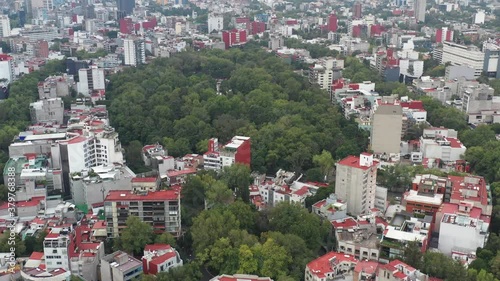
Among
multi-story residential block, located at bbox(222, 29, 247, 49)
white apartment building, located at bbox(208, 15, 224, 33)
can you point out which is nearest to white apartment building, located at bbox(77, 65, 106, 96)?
multi-story residential block, located at bbox(222, 29, 247, 49)

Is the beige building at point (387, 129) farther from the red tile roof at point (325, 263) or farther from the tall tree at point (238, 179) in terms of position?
the red tile roof at point (325, 263)

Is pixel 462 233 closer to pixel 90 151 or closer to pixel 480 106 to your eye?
pixel 90 151

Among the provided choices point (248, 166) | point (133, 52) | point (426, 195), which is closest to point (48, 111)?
point (248, 166)

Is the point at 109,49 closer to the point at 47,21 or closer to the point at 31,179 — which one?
the point at 47,21

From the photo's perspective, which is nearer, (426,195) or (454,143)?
(426,195)

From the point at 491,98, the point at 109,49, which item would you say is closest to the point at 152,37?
the point at 109,49

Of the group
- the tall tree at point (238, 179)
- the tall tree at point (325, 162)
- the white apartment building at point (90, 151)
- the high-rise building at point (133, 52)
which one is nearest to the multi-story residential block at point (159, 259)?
the tall tree at point (238, 179)

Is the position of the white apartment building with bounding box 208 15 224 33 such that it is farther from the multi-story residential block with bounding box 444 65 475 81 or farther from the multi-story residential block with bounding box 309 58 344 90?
the multi-story residential block with bounding box 444 65 475 81
